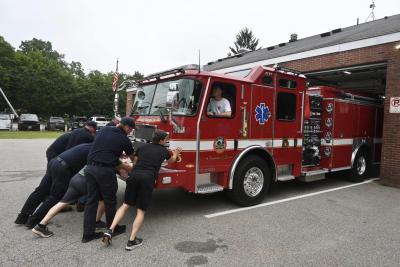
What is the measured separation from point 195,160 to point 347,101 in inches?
218

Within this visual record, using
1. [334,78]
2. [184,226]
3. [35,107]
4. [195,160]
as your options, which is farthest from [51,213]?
[35,107]

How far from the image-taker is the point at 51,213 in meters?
4.70

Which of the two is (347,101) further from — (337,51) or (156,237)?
(156,237)

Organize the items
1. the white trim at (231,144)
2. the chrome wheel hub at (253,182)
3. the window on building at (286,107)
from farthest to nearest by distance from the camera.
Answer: the window on building at (286,107), the chrome wheel hub at (253,182), the white trim at (231,144)

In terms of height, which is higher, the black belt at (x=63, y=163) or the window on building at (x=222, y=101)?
the window on building at (x=222, y=101)

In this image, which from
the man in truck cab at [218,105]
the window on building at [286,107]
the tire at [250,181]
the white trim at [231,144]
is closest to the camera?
the white trim at [231,144]

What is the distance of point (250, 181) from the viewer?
652 cm

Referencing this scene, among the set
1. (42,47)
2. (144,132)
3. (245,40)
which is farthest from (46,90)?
(42,47)

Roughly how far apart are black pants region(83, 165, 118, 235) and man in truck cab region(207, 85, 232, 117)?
207cm

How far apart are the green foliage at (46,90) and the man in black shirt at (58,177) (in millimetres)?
32366

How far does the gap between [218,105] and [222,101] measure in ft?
0.38

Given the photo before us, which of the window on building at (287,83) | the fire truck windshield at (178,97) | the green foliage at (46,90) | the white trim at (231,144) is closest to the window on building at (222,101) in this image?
the fire truck windshield at (178,97)

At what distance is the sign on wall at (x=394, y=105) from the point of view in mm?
8797

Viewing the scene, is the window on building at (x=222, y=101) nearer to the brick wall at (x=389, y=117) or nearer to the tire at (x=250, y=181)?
the tire at (x=250, y=181)
